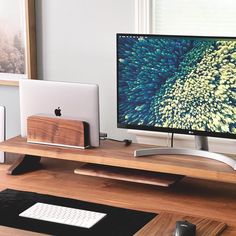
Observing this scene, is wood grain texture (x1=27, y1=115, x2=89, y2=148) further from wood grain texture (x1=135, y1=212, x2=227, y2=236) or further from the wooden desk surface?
wood grain texture (x1=135, y1=212, x2=227, y2=236)

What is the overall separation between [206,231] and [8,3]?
5.13 feet

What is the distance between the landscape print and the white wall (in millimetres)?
84

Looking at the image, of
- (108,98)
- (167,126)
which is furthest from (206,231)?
(108,98)

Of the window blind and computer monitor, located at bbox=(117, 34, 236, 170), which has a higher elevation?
the window blind

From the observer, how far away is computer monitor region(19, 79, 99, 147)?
2.61 metres

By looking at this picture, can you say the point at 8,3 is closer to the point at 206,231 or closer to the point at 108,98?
the point at 108,98

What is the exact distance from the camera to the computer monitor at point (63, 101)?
2609 millimetres

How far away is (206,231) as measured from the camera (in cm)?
214

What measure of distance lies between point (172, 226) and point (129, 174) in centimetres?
44

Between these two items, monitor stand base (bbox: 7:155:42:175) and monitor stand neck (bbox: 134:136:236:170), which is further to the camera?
monitor stand base (bbox: 7:155:42:175)

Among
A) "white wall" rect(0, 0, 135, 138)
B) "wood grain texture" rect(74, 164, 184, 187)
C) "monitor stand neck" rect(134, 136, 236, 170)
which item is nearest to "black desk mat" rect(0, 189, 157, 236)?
"wood grain texture" rect(74, 164, 184, 187)

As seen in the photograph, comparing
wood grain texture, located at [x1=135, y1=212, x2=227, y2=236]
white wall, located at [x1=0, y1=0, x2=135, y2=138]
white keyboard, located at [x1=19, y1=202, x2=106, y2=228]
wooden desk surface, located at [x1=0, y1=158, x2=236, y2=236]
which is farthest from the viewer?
white wall, located at [x1=0, y1=0, x2=135, y2=138]

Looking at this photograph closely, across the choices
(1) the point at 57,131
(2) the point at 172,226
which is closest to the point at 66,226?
(2) the point at 172,226

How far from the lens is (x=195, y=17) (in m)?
2.82
